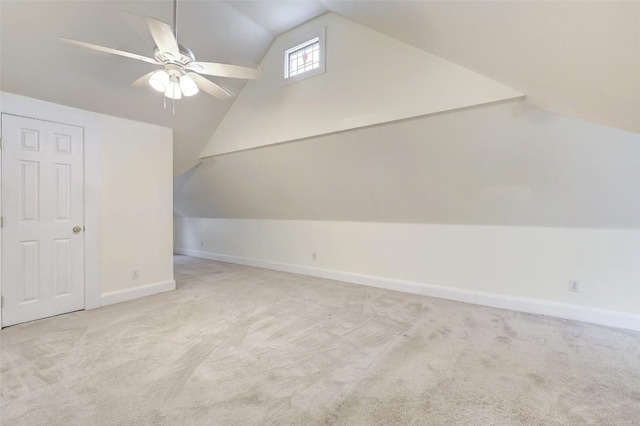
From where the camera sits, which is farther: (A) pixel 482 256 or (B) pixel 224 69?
(A) pixel 482 256

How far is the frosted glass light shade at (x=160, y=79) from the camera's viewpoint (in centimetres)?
217

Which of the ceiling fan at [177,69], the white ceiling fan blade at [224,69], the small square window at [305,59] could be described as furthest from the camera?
the small square window at [305,59]

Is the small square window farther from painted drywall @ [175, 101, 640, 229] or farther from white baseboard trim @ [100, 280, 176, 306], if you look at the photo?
white baseboard trim @ [100, 280, 176, 306]

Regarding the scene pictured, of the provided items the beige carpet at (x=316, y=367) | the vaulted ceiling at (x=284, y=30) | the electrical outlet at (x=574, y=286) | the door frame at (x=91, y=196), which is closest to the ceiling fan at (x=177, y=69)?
the vaulted ceiling at (x=284, y=30)

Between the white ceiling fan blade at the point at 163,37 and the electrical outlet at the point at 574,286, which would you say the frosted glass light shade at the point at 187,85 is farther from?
the electrical outlet at the point at 574,286

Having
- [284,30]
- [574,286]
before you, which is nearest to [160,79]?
[284,30]

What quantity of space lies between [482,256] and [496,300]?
20.1 inches

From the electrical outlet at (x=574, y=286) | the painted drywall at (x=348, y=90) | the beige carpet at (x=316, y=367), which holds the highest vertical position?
the painted drywall at (x=348, y=90)

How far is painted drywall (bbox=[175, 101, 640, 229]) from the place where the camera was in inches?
96.7

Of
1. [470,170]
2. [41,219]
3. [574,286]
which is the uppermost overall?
[470,170]

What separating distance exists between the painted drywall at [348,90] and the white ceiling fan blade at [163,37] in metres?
1.82

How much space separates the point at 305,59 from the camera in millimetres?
3680

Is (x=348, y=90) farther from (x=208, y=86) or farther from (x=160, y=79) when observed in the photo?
(x=160, y=79)

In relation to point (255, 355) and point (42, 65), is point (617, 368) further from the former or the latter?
point (42, 65)
